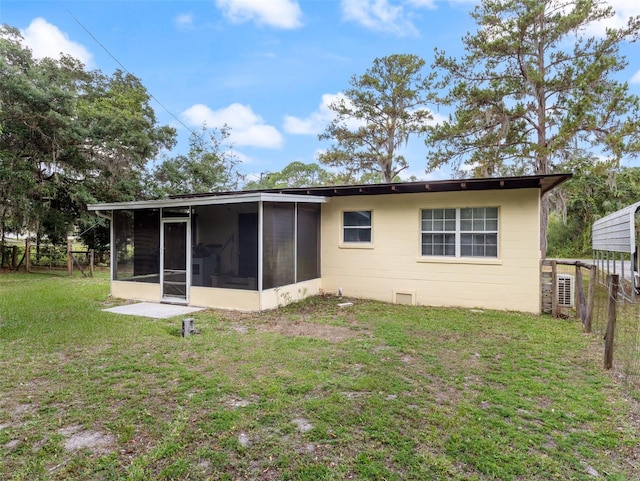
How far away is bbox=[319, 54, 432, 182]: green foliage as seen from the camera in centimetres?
1886

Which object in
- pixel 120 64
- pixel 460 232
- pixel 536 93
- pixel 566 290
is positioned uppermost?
pixel 120 64

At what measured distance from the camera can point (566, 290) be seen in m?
7.37

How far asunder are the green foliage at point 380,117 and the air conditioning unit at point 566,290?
1251 cm

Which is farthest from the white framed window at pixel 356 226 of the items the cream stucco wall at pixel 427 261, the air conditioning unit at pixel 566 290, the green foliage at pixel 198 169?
the green foliage at pixel 198 169

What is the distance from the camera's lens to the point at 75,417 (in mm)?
2949

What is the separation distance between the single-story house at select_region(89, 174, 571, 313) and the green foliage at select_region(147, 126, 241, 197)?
8272mm

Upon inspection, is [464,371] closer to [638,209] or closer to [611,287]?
[611,287]

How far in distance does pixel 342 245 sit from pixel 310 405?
581 centimetres

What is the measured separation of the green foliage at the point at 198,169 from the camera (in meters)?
16.8

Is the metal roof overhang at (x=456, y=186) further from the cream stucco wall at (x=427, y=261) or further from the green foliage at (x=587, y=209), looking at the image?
the green foliage at (x=587, y=209)

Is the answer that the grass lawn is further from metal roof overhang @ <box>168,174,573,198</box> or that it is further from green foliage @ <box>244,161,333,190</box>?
green foliage @ <box>244,161,333,190</box>

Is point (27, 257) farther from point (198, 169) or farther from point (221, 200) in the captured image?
point (221, 200)

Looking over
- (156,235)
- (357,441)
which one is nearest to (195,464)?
(357,441)

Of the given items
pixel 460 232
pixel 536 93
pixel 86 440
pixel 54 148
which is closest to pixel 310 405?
pixel 86 440
